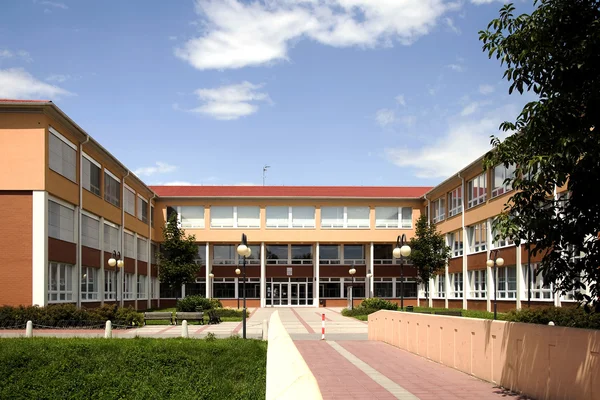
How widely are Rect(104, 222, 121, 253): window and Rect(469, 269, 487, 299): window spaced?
83.5 ft

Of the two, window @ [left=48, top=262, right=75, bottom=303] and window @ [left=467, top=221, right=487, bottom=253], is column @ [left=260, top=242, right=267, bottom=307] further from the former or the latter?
window @ [left=48, top=262, right=75, bottom=303]

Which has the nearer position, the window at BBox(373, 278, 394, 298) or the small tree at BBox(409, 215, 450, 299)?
the small tree at BBox(409, 215, 450, 299)

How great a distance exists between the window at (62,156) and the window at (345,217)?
103 feet

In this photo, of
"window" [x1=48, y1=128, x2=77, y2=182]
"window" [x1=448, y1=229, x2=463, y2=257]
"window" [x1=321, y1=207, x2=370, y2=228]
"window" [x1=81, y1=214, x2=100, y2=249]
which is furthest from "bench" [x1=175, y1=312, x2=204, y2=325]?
"window" [x1=321, y1=207, x2=370, y2=228]

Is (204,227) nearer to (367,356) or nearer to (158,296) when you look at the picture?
(158,296)

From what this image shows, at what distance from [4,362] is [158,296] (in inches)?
1982

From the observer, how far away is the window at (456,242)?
171 ft

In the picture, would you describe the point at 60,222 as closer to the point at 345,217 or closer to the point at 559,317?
the point at 559,317

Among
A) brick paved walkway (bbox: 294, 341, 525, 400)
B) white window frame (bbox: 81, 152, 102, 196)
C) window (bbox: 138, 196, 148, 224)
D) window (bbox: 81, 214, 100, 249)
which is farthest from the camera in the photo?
window (bbox: 138, 196, 148, 224)

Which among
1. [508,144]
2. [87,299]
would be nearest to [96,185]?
[87,299]

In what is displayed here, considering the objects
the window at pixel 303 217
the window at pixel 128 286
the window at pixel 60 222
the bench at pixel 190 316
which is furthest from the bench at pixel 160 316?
the window at pixel 303 217

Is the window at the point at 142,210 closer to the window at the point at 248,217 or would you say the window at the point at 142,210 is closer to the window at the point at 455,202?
the window at the point at 248,217

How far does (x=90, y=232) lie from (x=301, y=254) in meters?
28.8

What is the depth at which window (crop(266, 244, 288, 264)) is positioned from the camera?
2613 inches
